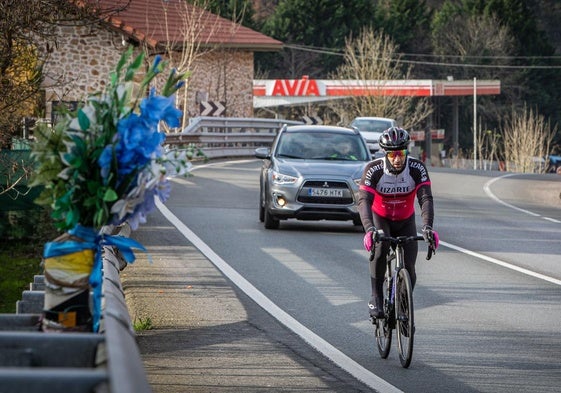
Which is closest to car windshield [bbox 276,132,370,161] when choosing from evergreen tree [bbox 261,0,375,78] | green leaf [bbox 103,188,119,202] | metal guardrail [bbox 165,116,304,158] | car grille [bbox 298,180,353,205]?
car grille [bbox 298,180,353,205]

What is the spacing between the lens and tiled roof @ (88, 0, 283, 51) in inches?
1774

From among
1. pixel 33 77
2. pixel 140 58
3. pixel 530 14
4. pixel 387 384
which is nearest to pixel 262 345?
pixel 387 384

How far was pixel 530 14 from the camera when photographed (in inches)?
3831

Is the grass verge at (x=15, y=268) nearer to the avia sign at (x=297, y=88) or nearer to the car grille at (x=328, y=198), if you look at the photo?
the car grille at (x=328, y=198)

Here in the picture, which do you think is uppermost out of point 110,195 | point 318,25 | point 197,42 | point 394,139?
point 318,25

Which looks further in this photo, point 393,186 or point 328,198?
point 328,198

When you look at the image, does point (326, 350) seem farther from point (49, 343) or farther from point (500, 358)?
point (49, 343)

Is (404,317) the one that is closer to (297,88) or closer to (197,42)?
(197,42)

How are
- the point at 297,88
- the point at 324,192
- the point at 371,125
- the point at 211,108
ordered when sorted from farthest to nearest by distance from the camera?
1. the point at 297,88
2. the point at 371,125
3. the point at 211,108
4. the point at 324,192

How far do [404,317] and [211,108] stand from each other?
34379mm

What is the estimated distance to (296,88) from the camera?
80.4 m

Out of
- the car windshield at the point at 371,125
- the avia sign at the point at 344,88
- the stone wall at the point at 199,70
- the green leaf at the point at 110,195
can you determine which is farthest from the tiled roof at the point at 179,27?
the green leaf at the point at 110,195

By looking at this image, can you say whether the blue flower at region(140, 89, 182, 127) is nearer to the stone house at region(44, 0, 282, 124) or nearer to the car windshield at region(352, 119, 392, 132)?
the stone house at region(44, 0, 282, 124)

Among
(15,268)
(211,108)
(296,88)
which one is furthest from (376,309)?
(296,88)
